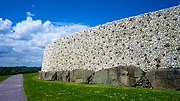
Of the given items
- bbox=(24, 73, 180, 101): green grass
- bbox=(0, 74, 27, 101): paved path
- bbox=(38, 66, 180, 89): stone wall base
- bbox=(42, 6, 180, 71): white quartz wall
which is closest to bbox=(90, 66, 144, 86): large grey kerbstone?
bbox=(38, 66, 180, 89): stone wall base

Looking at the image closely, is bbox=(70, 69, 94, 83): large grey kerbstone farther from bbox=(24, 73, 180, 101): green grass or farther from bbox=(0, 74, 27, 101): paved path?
bbox=(24, 73, 180, 101): green grass

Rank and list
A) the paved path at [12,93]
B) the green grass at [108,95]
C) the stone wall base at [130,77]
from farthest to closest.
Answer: the stone wall base at [130,77]
the paved path at [12,93]
the green grass at [108,95]

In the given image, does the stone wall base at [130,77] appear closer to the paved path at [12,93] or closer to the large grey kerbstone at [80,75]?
the large grey kerbstone at [80,75]

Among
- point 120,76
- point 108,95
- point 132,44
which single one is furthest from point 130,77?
point 108,95

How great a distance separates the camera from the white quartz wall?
21.6m

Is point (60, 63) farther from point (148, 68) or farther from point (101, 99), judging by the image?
point (101, 99)

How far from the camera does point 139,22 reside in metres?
24.6

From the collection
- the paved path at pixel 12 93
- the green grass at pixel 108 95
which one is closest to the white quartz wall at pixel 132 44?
the green grass at pixel 108 95

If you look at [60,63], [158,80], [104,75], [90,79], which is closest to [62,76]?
[60,63]

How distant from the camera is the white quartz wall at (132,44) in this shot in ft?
70.7

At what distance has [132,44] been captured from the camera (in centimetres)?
2473

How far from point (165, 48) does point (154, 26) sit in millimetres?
2481

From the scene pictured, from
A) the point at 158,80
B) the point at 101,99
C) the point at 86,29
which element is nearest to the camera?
the point at 101,99

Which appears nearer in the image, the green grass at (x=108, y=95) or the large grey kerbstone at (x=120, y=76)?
the green grass at (x=108, y=95)
